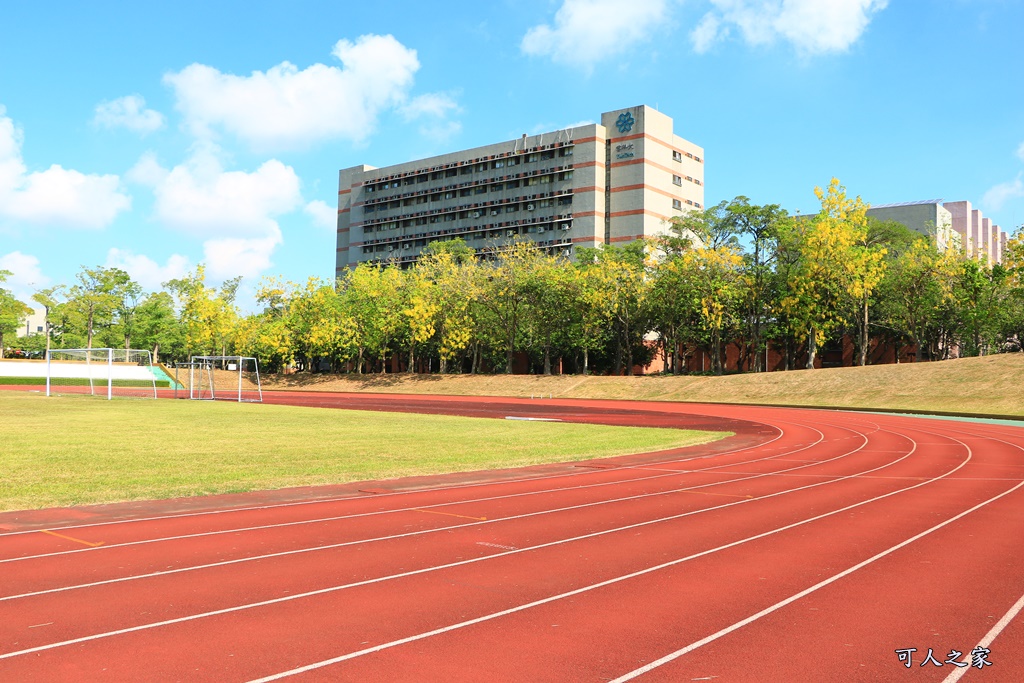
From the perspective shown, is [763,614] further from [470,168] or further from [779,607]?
[470,168]

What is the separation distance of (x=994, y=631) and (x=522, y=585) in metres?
3.81

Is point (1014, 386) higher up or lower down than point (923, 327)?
lower down

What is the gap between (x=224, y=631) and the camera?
5832mm

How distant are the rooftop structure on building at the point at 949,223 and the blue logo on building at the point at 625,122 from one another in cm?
3194

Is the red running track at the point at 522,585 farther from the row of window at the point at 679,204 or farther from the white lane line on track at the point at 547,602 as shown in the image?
the row of window at the point at 679,204

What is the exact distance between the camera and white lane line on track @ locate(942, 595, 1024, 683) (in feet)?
16.8

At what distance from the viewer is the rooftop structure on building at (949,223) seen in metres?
63.0

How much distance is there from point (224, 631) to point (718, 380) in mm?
53187

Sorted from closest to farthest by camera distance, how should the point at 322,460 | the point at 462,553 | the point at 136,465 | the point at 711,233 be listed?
the point at 462,553, the point at 136,465, the point at 322,460, the point at 711,233

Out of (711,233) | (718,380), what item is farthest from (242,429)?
(711,233)

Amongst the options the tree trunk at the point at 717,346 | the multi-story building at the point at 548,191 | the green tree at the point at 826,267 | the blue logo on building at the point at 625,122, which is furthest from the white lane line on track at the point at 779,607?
the blue logo on building at the point at 625,122

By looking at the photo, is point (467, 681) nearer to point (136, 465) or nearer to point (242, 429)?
point (136, 465)

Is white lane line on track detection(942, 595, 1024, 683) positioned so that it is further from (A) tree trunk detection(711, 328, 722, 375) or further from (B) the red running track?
(A) tree trunk detection(711, 328, 722, 375)

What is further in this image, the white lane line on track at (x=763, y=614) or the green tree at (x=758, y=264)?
the green tree at (x=758, y=264)
